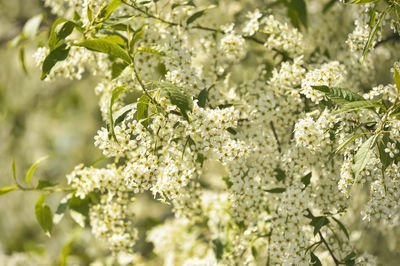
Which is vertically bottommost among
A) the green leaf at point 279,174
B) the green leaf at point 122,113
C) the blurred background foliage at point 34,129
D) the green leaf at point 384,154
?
the blurred background foliage at point 34,129

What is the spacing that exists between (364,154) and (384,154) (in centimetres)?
10

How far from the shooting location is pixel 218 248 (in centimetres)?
238

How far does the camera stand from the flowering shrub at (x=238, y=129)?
66.0 inches

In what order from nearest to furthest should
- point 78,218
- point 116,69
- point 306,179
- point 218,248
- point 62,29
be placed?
point 62,29 → point 306,179 → point 116,69 → point 78,218 → point 218,248

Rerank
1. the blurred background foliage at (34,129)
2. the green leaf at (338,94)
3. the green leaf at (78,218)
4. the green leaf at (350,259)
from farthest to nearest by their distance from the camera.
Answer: the blurred background foliage at (34,129)
the green leaf at (78,218)
the green leaf at (350,259)
the green leaf at (338,94)

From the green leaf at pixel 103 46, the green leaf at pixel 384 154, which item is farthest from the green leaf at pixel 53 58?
the green leaf at pixel 384 154

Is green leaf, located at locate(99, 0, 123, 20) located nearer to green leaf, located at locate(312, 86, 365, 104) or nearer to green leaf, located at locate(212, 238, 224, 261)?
green leaf, located at locate(312, 86, 365, 104)

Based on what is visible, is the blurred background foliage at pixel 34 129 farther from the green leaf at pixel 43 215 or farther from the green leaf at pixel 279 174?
the green leaf at pixel 279 174

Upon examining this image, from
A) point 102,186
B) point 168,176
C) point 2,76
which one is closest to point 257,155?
point 168,176

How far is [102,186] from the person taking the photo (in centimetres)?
211

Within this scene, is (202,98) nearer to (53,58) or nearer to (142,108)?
(142,108)

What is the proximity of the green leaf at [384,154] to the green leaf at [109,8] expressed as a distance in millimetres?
1136

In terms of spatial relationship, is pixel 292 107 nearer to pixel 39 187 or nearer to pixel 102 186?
pixel 102 186

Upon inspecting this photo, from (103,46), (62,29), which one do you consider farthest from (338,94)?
(62,29)
